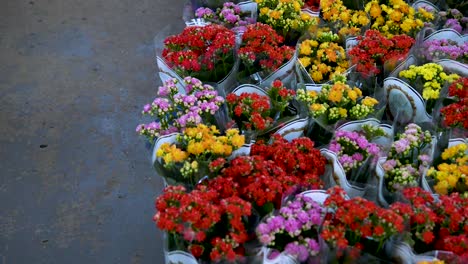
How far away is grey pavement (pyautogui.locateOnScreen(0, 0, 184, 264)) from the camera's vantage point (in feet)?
9.42

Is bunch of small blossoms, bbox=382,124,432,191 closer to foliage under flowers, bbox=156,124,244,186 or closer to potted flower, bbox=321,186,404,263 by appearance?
potted flower, bbox=321,186,404,263

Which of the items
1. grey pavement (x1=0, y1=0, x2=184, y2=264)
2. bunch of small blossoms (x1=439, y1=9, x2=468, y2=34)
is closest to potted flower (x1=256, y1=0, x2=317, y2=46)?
grey pavement (x1=0, y1=0, x2=184, y2=264)

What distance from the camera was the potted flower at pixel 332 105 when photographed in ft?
6.63

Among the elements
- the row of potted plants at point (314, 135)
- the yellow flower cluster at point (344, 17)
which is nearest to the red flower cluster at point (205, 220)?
the row of potted plants at point (314, 135)

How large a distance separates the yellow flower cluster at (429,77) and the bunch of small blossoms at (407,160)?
0.23m

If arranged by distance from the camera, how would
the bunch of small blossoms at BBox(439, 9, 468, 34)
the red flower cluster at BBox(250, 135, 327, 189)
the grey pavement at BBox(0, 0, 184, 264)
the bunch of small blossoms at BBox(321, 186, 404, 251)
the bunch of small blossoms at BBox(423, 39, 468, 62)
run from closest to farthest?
the bunch of small blossoms at BBox(321, 186, 404, 251)
the red flower cluster at BBox(250, 135, 327, 189)
the bunch of small blossoms at BBox(423, 39, 468, 62)
the bunch of small blossoms at BBox(439, 9, 468, 34)
the grey pavement at BBox(0, 0, 184, 264)

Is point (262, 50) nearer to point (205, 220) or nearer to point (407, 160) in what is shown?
point (407, 160)

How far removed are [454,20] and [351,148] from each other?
1255mm

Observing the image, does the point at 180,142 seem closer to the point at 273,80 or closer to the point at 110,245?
the point at 273,80

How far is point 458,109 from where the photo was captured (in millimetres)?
1946

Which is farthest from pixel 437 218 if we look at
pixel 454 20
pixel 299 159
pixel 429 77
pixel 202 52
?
pixel 454 20

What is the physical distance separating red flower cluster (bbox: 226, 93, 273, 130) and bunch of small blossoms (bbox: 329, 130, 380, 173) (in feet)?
0.93

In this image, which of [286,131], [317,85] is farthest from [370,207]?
[317,85]

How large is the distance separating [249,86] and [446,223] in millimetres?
980
